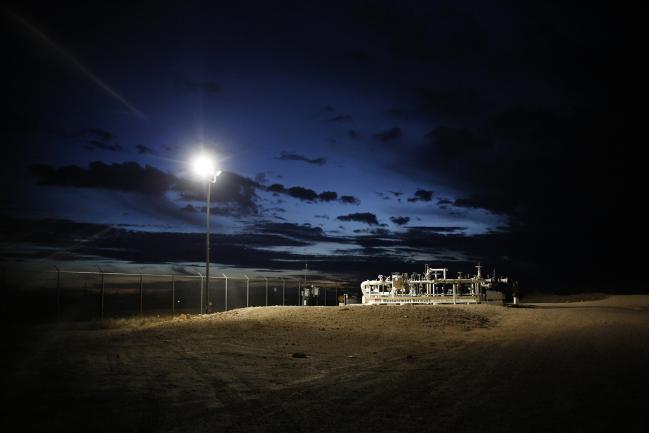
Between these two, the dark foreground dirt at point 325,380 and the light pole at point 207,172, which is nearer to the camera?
the dark foreground dirt at point 325,380

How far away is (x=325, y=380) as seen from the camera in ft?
34.9

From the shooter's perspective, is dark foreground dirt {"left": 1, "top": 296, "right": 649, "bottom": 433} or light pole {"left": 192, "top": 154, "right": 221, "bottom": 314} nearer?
dark foreground dirt {"left": 1, "top": 296, "right": 649, "bottom": 433}

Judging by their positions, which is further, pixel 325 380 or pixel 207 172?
pixel 207 172

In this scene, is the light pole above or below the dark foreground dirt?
above

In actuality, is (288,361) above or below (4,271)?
below

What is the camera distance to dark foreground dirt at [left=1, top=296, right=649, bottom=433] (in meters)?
7.25

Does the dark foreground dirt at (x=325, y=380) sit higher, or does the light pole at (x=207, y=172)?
the light pole at (x=207, y=172)

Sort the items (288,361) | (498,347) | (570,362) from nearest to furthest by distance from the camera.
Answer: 1. (570,362)
2. (288,361)
3. (498,347)

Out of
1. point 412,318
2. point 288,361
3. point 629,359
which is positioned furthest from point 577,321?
point 288,361

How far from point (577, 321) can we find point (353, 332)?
10916 millimetres

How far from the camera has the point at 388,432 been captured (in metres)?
6.63

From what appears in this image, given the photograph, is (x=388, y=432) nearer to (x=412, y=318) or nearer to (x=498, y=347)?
(x=498, y=347)

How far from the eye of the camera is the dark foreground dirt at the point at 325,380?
7.25 meters

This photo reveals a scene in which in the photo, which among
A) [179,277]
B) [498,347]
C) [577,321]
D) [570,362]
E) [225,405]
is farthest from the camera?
[179,277]
